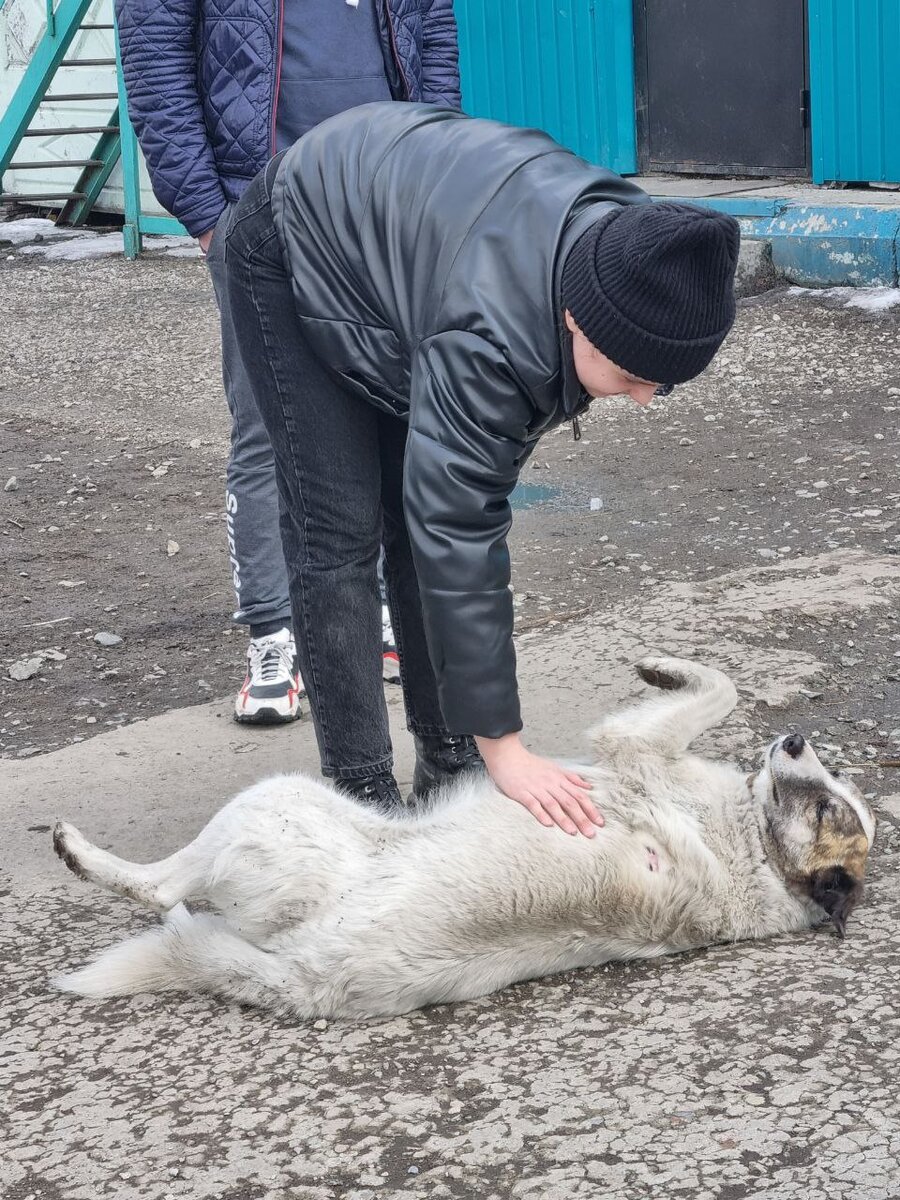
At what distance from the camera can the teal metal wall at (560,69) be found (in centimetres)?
860

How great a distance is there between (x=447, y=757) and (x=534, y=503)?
2405mm

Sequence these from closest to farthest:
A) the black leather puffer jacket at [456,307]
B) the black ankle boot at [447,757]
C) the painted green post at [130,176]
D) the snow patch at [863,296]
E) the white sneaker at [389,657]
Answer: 1. the black leather puffer jacket at [456,307]
2. the black ankle boot at [447,757]
3. the white sneaker at [389,657]
4. the snow patch at [863,296]
5. the painted green post at [130,176]

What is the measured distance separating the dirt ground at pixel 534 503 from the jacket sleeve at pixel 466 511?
1.44 m

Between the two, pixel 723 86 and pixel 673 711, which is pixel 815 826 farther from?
pixel 723 86

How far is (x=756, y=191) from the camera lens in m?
7.93

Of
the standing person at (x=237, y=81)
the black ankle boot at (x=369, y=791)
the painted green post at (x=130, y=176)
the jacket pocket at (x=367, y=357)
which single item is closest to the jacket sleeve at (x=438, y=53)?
the standing person at (x=237, y=81)

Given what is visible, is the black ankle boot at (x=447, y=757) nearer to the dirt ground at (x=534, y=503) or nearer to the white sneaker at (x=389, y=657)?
the white sneaker at (x=389, y=657)

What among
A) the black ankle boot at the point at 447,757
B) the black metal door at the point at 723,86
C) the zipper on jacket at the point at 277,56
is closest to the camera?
the black ankle boot at the point at 447,757

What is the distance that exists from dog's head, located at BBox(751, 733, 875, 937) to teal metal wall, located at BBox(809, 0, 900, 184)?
5497 mm

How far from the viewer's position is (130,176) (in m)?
9.98

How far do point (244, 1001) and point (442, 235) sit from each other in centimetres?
140

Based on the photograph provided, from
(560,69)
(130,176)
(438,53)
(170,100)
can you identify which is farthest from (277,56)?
(130,176)

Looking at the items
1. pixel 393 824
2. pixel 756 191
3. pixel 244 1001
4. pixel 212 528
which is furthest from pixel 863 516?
pixel 756 191

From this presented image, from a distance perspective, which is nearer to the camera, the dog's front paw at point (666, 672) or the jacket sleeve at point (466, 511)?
the jacket sleeve at point (466, 511)
